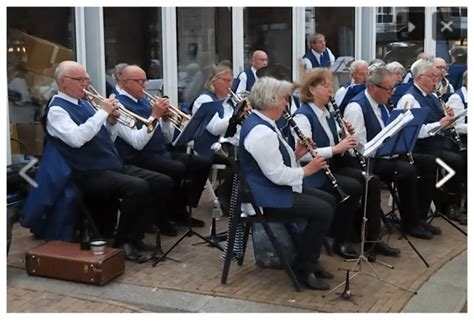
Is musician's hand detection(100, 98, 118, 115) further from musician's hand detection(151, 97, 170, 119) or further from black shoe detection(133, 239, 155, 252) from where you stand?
black shoe detection(133, 239, 155, 252)

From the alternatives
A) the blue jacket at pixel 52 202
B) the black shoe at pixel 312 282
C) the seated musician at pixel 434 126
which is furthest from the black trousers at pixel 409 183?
the blue jacket at pixel 52 202

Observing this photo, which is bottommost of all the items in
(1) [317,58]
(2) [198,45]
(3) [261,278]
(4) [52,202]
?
(3) [261,278]

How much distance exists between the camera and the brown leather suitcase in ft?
13.7

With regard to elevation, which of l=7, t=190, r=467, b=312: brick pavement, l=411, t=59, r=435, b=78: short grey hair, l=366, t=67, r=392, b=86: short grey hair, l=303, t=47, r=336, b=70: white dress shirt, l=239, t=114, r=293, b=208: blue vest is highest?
l=303, t=47, r=336, b=70: white dress shirt

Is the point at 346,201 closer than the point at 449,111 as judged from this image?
Yes

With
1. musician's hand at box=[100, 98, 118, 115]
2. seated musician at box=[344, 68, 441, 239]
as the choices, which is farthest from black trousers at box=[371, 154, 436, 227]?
musician's hand at box=[100, 98, 118, 115]

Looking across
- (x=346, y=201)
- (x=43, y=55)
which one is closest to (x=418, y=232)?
(x=346, y=201)

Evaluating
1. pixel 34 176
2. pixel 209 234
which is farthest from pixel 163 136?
pixel 34 176

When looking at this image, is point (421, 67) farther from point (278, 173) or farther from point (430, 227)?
point (278, 173)

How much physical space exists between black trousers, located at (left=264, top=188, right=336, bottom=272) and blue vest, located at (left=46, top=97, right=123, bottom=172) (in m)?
1.30

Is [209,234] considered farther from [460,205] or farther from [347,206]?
[460,205]

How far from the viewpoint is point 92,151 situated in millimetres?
4664

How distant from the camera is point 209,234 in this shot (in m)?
5.41

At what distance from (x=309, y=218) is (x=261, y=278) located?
0.60m
